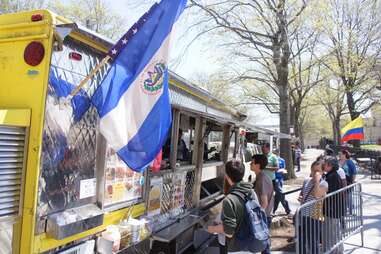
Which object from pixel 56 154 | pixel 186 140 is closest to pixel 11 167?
pixel 56 154

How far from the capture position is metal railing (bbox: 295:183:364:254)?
5.13 meters

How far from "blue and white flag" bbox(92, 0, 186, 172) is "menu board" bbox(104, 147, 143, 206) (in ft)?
1.48

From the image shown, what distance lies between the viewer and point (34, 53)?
280 cm

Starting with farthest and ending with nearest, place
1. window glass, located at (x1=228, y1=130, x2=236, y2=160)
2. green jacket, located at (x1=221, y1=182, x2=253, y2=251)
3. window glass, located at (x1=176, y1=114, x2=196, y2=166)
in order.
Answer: window glass, located at (x1=228, y1=130, x2=236, y2=160) < window glass, located at (x1=176, y1=114, x2=196, y2=166) < green jacket, located at (x1=221, y1=182, x2=253, y2=251)

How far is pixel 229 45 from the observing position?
57.6 feet

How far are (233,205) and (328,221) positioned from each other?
2675 mm

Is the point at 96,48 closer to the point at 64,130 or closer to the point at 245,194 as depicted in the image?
the point at 64,130

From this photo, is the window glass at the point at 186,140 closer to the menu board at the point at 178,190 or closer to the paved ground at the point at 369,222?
the menu board at the point at 178,190

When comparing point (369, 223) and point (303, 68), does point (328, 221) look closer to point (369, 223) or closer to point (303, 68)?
point (369, 223)

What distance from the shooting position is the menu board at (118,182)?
138 inches

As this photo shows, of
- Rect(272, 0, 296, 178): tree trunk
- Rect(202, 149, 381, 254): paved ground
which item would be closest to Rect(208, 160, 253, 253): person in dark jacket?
Rect(202, 149, 381, 254): paved ground

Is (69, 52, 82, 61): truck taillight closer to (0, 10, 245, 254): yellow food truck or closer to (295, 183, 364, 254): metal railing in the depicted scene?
(0, 10, 245, 254): yellow food truck

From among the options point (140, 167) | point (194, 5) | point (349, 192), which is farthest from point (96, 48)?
point (194, 5)

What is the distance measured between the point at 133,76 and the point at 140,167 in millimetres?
724
